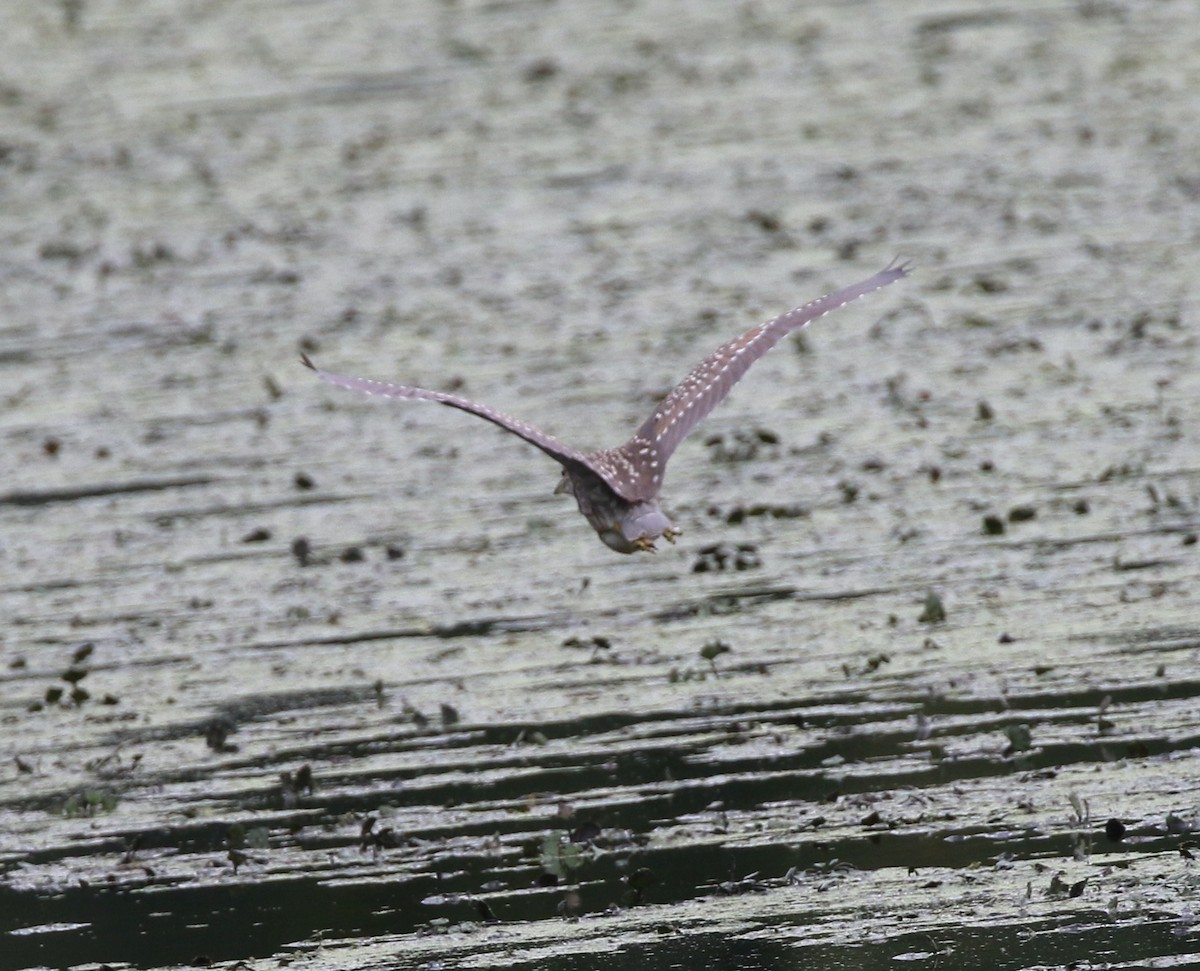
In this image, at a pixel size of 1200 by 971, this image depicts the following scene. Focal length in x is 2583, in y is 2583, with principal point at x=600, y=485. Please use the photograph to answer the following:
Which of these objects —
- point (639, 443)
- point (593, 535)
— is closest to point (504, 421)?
point (639, 443)

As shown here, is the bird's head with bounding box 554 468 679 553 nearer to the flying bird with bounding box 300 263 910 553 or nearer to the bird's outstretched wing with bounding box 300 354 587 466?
the flying bird with bounding box 300 263 910 553

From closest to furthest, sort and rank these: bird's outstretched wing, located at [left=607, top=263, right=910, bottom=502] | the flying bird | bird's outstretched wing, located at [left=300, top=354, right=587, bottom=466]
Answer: bird's outstretched wing, located at [left=300, top=354, right=587, bottom=466]
the flying bird
bird's outstretched wing, located at [left=607, top=263, right=910, bottom=502]

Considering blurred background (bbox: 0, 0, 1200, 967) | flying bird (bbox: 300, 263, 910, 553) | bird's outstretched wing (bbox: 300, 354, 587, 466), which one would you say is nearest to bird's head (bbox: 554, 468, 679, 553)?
flying bird (bbox: 300, 263, 910, 553)

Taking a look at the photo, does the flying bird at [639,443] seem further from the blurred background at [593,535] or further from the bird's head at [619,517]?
the blurred background at [593,535]

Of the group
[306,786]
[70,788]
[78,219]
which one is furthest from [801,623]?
[78,219]

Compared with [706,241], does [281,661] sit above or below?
below

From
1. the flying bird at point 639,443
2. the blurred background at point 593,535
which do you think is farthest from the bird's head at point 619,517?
the blurred background at point 593,535

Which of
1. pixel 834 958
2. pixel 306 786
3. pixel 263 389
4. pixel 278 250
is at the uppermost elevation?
pixel 278 250

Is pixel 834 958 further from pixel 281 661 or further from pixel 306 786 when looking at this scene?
pixel 281 661

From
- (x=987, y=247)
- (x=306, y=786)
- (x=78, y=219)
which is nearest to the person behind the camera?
(x=306, y=786)
